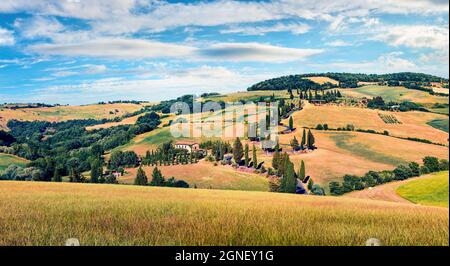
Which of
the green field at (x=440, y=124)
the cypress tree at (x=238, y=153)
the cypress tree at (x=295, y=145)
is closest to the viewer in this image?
the cypress tree at (x=238, y=153)

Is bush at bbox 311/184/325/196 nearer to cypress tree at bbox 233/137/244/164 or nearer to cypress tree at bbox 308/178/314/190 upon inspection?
cypress tree at bbox 308/178/314/190

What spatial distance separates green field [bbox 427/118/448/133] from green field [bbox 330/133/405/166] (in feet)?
151

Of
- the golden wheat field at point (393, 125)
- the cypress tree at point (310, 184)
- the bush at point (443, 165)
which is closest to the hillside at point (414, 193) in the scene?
the cypress tree at point (310, 184)

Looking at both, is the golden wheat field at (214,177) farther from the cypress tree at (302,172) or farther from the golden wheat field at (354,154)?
the golden wheat field at (354,154)

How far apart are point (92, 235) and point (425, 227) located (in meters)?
9.38

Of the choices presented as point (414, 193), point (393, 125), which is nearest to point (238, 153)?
point (414, 193)

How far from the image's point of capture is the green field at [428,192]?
78262mm

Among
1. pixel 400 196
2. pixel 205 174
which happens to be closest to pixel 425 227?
pixel 400 196

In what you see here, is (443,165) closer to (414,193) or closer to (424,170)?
(424,170)

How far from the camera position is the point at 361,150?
152875mm

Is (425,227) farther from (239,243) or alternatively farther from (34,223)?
(34,223)

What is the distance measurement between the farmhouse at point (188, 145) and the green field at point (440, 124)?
120m

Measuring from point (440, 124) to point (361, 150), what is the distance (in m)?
56.4

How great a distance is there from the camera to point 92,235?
824 cm
